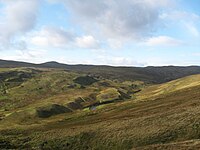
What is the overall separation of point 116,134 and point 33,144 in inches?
664

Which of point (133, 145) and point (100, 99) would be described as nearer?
point (133, 145)

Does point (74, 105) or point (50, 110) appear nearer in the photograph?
point (50, 110)

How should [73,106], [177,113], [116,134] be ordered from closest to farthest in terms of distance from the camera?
[116,134]
[177,113]
[73,106]

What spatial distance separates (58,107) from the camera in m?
123

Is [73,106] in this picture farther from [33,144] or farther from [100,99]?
[33,144]

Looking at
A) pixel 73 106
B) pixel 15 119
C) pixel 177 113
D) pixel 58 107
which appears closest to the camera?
pixel 177 113

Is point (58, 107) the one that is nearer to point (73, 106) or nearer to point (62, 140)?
point (73, 106)

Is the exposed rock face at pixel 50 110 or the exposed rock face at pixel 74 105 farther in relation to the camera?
the exposed rock face at pixel 74 105

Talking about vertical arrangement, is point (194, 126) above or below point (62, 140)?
above

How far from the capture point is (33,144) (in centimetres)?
6050

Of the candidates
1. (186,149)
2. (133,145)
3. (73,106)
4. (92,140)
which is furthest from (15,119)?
(186,149)

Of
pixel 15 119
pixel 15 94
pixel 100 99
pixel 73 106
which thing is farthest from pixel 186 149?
pixel 15 94

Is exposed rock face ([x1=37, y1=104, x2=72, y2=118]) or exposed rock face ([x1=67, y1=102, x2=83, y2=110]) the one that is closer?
exposed rock face ([x1=37, y1=104, x2=72, y2=118])

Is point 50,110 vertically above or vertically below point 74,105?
above
